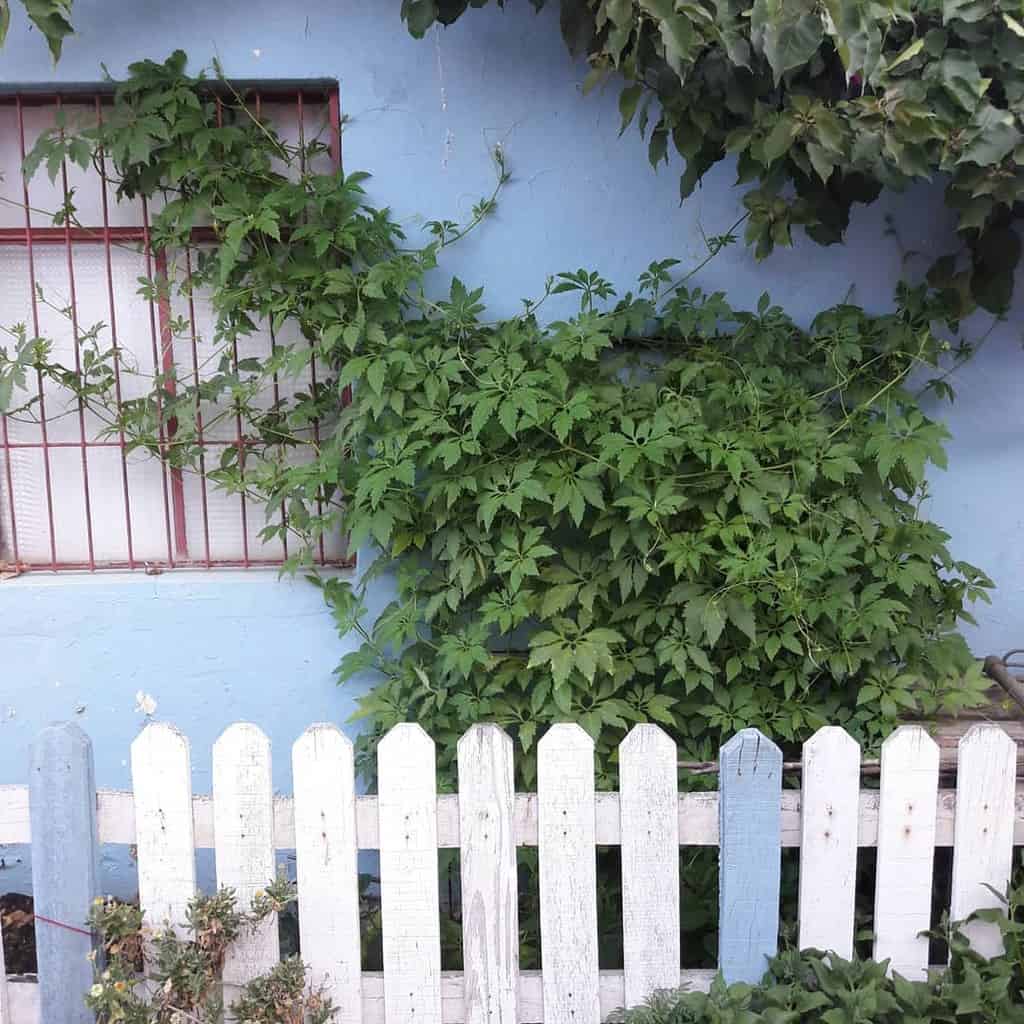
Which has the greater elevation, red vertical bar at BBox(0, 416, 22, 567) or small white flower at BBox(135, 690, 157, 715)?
red vertical bar at BBox(0, 416, 22, 567)

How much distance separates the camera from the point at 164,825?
2619mm

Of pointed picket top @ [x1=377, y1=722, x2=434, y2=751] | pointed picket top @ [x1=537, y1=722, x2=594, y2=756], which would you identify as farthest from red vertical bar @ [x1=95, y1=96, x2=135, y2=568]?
pointed picket top @ [x1=537, y1=722, x2=594, y2=756]

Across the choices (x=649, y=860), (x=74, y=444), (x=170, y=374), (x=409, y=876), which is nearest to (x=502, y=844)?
(x=409, y=876)

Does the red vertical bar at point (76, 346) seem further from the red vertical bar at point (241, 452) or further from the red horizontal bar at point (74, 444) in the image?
the red vertical bar at point (241, 452)

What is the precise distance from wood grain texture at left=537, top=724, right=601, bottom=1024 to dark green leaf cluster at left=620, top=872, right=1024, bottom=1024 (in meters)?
0.14

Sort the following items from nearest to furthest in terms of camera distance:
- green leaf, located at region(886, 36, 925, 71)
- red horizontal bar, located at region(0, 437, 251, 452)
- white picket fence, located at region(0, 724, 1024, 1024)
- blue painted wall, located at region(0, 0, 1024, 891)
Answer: white picket fence, located at region(0, 724, 1024, 1024) → green leaf, located at region(886, 36, 925, 71) → blue painted wall, located at region(0, 0, 1024, 891) → red horizontal bar, located at region(0, 437, 251, 452)

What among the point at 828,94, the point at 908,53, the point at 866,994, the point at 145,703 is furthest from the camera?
the point at 145,703

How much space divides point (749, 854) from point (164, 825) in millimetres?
1324

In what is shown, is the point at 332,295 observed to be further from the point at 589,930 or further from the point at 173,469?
the point at 589,930

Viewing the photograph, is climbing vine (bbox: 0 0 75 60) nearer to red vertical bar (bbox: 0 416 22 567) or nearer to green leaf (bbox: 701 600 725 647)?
red vertical bar (bbox: 0 416 22 567)

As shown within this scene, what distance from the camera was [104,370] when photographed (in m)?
3.87

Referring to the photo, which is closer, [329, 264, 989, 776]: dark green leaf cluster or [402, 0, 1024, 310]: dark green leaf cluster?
[402, 0, 1024, 310]: dark green leaf cluster

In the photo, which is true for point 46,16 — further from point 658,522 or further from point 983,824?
point 983,824

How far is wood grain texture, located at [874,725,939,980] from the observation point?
2570 millimetres
